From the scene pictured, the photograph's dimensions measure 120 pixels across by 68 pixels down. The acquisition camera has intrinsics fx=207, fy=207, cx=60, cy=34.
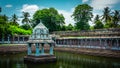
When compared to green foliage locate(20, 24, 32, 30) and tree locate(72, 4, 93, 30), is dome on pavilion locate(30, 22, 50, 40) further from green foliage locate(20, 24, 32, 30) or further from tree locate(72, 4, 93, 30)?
green foliage locate(20, 24, 32, 30)

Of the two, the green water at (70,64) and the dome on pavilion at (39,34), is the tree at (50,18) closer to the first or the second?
the dome on pavilion at (39,34)

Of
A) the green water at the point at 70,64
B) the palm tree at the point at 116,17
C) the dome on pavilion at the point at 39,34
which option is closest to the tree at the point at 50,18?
the palm tree at the point at 116,17

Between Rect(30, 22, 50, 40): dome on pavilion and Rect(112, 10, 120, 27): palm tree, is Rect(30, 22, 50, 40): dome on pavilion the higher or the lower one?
the lower one

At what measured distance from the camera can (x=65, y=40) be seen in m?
57.3

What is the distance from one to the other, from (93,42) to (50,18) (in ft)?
102

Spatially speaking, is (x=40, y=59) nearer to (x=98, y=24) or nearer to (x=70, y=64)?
(x=70, y=64)

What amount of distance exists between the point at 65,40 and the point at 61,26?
24574mm

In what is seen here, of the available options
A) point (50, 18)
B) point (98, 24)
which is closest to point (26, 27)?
point (50, 18)

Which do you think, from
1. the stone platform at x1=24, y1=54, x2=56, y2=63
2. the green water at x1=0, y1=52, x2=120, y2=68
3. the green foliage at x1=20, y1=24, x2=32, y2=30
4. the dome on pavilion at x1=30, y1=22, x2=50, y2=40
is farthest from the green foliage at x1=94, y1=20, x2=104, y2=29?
the stone platform at x1=24, y1=54, x2=56, y2=63

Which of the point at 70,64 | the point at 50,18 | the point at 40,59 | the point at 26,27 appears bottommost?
the point at 70,64

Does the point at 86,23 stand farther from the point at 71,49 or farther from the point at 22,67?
the point at 22,67

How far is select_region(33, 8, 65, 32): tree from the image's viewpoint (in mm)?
74938

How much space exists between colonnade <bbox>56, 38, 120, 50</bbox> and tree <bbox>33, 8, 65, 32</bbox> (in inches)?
614

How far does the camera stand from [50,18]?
75188mm
